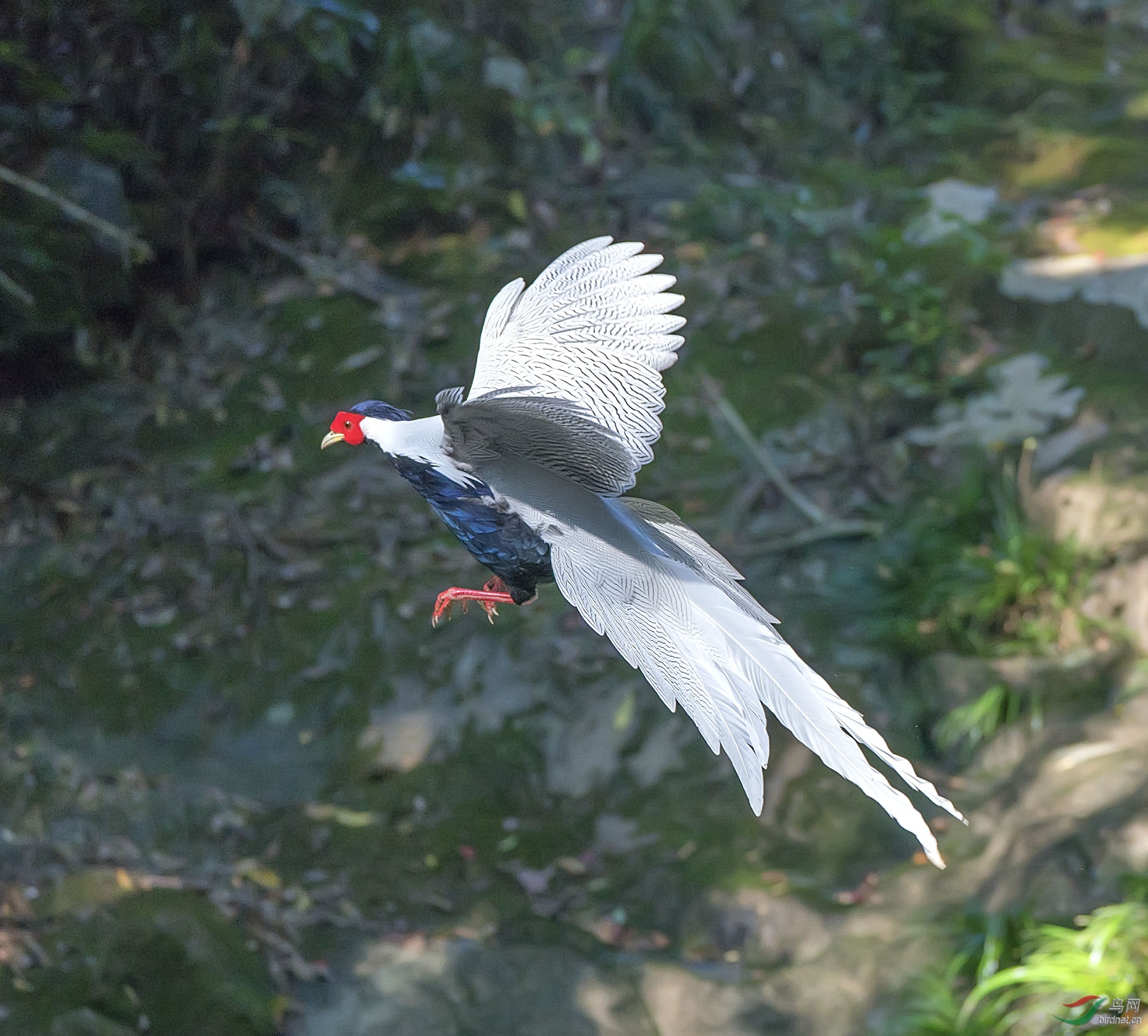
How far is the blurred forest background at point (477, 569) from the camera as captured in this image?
3.72 m

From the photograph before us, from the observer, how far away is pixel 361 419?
4.83ft

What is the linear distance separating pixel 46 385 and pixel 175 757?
5.22 feet

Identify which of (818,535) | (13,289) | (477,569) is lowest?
(477,569)

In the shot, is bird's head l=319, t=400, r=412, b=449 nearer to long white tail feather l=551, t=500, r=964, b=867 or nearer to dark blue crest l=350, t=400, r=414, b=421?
dark blue crest l=350, t=400, r=414, b=421

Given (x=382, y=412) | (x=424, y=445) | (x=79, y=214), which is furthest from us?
(x=79, y=214)

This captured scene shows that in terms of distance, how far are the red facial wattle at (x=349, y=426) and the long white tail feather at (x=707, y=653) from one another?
0.93 feet

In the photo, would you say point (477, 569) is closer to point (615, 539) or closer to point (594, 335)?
point (594, 335)

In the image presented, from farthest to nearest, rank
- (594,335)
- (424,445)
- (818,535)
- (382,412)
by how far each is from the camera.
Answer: (818,535) < (594,335) < (382,412) < (424,445)

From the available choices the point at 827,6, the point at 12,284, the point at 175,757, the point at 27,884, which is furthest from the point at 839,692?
the point at 827,6

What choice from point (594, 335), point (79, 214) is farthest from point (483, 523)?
point (79, 214)

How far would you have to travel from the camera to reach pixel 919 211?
17.9 feet

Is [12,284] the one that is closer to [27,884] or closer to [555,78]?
[27,884]

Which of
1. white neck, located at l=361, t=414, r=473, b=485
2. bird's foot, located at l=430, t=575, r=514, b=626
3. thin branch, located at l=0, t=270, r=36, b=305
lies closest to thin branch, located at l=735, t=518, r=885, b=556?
thin branch, located at l=0, t=270, r=36, b=305

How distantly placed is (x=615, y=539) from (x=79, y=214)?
8.99 feet
